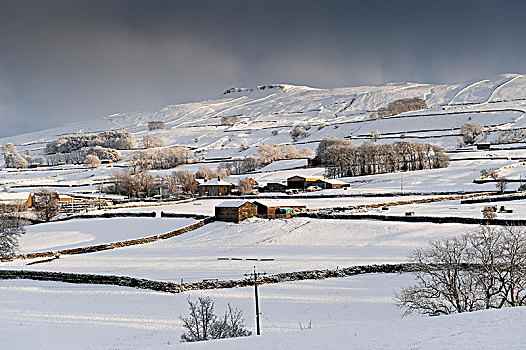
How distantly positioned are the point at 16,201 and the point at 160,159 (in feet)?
207

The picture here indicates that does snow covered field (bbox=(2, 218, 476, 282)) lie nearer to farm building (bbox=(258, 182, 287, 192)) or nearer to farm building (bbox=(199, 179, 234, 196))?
farm building (bbox=(199, 179, 234, 196))

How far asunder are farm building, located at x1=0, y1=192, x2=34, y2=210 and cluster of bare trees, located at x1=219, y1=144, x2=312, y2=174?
43.5 m

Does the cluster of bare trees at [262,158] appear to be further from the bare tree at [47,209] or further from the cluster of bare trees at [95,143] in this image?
the cluster of bare trees at [95,143]

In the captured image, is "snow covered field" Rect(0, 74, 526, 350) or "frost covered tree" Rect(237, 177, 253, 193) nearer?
"snow covered field" Rect(0, 74, 526, 350)

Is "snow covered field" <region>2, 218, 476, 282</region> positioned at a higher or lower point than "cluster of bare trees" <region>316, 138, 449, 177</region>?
lower

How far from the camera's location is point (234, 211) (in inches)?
1629

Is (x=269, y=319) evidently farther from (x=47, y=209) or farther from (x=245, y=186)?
(x=245, y=186)

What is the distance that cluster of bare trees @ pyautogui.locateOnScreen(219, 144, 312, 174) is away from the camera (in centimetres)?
10431

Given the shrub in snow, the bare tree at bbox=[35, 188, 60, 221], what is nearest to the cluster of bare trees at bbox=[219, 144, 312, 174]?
the shrub in snow

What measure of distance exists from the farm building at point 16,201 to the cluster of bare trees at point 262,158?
4352cm

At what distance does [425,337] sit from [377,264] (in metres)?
13.8

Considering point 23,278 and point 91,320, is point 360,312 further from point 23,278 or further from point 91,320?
Answer: point 23,278

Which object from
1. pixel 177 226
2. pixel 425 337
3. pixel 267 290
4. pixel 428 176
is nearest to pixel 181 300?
pixel 267 290

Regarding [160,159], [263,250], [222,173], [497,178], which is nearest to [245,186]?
[222,173]
